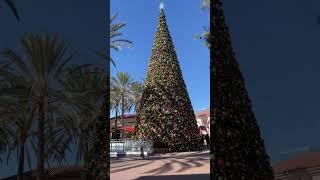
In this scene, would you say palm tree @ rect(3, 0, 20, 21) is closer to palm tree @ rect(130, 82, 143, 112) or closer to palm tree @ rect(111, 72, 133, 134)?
palm tree @ rect(111, 72, 133, 134)

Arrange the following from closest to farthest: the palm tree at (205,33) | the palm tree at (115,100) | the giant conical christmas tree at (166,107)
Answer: the palm tree at (205,33), the palm tree at (115,100), the giant conical christmas tree at (166,107)

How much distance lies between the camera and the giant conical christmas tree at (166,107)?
10.5 meters

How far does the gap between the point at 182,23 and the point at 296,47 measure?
215 cm

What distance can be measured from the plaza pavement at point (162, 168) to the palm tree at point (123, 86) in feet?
3.86

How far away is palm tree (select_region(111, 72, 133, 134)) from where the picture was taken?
8.45 m

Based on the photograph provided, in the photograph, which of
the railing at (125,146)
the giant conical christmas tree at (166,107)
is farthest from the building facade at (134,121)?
the railing at (125,146)

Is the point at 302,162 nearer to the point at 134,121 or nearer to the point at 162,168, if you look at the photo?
the point at 162,168

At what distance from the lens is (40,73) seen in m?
7.64

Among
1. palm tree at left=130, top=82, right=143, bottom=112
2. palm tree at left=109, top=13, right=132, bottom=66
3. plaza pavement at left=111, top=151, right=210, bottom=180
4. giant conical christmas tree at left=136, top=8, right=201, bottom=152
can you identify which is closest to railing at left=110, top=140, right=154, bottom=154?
plaza pavement at left=111, top=151, right=210, bottom=180

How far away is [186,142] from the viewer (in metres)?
11.5

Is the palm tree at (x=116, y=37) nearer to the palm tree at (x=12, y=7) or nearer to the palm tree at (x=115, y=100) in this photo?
the palm tree at (x=115, y=100)

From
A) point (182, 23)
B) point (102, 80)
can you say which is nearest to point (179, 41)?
point (182, 23)

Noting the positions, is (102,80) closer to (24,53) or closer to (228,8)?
(24,53)

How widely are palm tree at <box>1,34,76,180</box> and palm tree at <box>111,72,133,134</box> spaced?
113 centimetres
